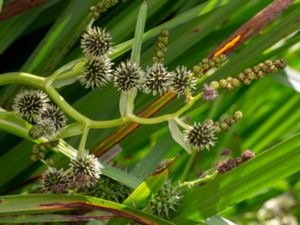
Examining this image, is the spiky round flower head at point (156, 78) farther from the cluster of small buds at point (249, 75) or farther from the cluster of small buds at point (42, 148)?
the cluster of small buds at point (42, 148)

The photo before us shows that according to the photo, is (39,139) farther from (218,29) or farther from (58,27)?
(218,29)

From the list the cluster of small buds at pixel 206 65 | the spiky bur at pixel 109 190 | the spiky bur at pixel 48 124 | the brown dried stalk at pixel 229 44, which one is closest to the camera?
the spiky bur at pixel 48 124

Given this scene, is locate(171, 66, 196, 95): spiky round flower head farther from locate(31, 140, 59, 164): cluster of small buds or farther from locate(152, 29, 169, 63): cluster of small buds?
locate(31, 140, 59, 164): cluster of small buds

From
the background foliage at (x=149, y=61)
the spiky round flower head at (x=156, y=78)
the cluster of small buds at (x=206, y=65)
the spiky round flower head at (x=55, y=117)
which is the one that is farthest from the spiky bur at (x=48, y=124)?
the cluster of small buds at (x=206, y=65)

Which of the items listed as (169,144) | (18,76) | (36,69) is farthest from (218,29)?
(18,76)

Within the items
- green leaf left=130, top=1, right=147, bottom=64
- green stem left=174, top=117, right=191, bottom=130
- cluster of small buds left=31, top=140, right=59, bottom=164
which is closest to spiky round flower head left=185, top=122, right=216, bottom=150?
green stem left=174, top=117, right=191, bottom=130

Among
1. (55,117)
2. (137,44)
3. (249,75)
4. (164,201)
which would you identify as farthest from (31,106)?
(249,75)
